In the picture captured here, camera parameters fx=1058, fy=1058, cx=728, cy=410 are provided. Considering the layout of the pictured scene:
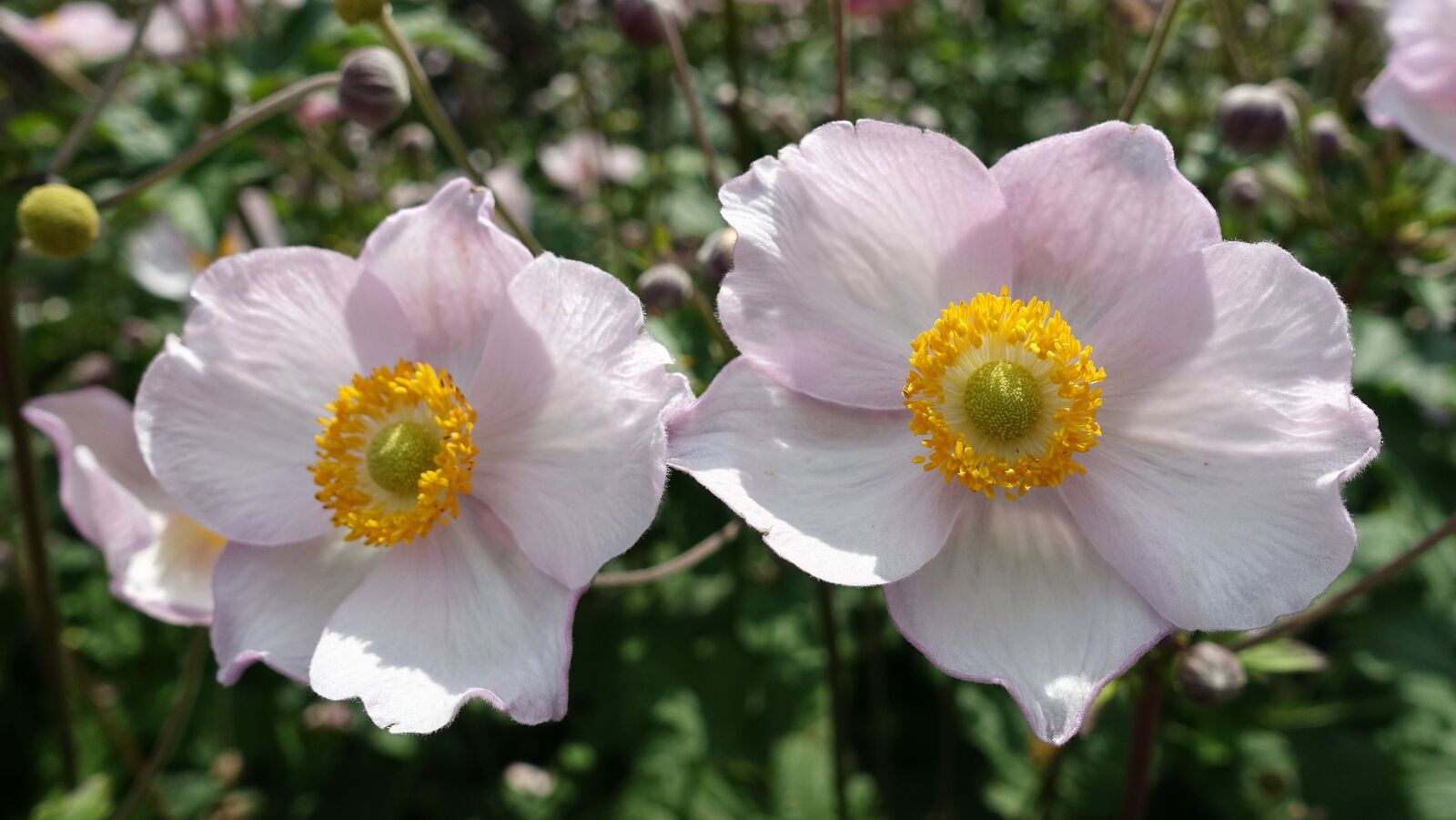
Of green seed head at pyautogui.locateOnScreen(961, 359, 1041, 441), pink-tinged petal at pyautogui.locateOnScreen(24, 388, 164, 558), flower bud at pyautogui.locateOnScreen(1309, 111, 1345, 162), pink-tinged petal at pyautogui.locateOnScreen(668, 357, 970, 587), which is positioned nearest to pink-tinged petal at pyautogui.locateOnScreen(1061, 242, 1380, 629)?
green seed head at pyautogui.locateOnScreen(961, 359, 1041, 441)

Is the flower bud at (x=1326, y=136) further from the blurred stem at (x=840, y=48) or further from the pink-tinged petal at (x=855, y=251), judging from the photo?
the pink-tinged petal at (x=855, y=251)

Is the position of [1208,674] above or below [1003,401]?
below

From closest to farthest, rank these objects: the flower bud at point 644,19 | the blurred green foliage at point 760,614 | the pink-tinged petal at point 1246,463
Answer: the pink-tinged petal at point 1246,463 → the flower bud at point 644,19 → the blurred green foliage at point 760,614

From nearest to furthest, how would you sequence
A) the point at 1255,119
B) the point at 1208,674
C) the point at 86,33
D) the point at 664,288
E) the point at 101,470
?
the point at 1208,674, the point at 664,288, the point at 101,470, the point at 1255,119, the point at 86,33

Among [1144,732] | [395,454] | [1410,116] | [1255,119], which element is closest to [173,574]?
[395,454]

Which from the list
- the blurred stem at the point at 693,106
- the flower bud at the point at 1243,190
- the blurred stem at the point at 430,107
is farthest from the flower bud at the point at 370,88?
the flower bud at the point at 1243,190

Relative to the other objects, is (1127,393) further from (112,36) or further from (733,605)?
(112,36)

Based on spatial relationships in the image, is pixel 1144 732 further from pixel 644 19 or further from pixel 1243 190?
pixel 644 19
